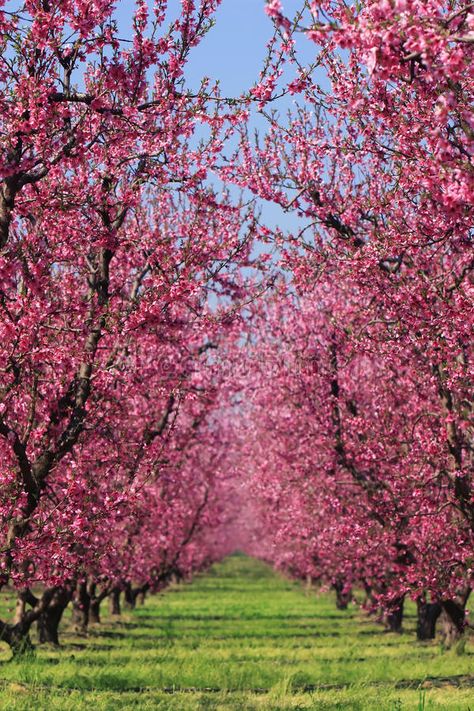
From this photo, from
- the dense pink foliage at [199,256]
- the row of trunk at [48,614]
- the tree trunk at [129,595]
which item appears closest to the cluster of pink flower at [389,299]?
the dense pink foliage at [199,256]

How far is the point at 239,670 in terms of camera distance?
51.0 ft

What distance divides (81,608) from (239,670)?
960cm

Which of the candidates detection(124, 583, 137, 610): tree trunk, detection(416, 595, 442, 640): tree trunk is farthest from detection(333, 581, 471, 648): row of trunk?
detection(124, 583, 137, 610): tree trunk

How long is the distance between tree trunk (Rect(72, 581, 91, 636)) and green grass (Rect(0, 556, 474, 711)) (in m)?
0.40

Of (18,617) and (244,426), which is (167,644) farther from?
(244,426)

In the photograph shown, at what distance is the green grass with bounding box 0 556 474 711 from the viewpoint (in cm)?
1209

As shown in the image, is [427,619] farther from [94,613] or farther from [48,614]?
[94,613]

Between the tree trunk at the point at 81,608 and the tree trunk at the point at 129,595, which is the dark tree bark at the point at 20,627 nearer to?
the tree trunk at the point at 81,608

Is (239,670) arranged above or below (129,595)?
below

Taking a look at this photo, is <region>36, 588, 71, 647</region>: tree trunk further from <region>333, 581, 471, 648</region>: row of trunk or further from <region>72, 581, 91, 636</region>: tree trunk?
<region>333, 581, 471, 648</region>: row of trunk

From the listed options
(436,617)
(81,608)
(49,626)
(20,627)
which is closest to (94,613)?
(81,608)

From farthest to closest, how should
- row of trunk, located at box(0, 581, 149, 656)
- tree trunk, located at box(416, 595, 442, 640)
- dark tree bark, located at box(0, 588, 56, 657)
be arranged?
tree trunk, located at box(416, 595, 442, 640) → row of trunk, located at box(0, 581, 149, 656) → dark tree bark, located at box(0, 588, 56, 657)

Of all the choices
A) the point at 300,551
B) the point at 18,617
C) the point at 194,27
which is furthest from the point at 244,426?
the point at 194,27

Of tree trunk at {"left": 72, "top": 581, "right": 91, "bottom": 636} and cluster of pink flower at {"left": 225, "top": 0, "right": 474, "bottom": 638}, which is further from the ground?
cluster of pink flower at {"left": 225, "top": 0, "right": 474, "bottom": 638}
